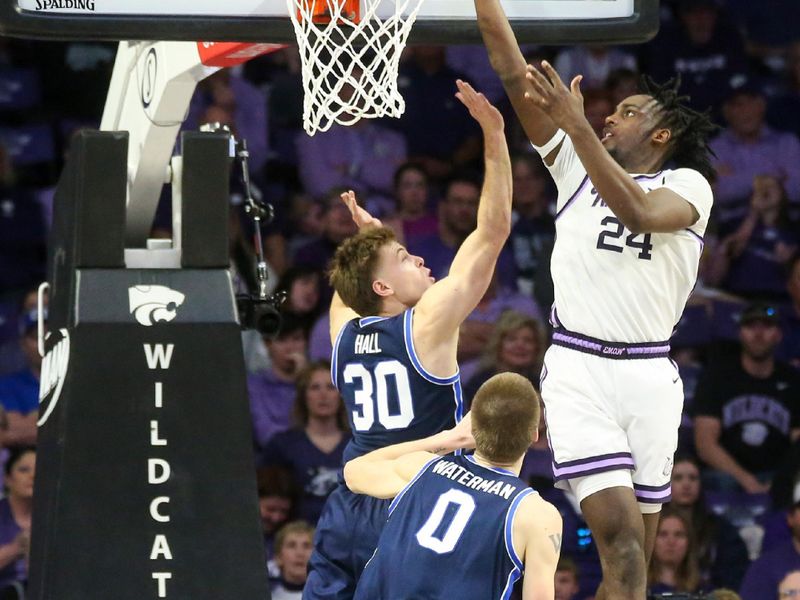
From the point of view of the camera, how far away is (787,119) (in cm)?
1114

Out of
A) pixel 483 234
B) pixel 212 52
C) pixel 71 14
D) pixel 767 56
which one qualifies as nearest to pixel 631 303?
pixel 483 234

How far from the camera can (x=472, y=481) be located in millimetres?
5156

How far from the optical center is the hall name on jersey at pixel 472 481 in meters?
5.09

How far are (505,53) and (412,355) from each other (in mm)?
1372

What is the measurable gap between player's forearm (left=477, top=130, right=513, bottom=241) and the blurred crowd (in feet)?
10.3

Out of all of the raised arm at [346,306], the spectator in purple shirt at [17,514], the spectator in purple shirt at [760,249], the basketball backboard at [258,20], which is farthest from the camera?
the spectator in purple shirt at [760,249]

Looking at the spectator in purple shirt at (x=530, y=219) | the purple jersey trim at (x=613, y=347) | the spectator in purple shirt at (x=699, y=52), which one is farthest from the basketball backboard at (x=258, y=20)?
the spectator in purple shirt at (x=699, y=52)

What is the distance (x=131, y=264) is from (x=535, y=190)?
15.2ft

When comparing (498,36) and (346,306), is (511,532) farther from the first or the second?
(346,306)

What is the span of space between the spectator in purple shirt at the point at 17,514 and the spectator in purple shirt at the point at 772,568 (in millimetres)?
3946

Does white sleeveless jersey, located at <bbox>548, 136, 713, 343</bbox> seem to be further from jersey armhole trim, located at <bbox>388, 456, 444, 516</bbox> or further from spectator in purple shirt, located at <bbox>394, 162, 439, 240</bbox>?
spectator in purple shirt, located at <bbox>394, 162, 439, 240</bbox>

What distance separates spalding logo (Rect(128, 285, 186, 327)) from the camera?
596cm

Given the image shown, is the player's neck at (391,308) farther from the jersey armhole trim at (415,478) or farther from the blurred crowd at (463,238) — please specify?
the blurred crowd at (463,238)

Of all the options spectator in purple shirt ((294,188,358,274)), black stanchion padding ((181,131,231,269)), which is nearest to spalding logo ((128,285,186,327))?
black stanchion padding ((181,131,231,269))
